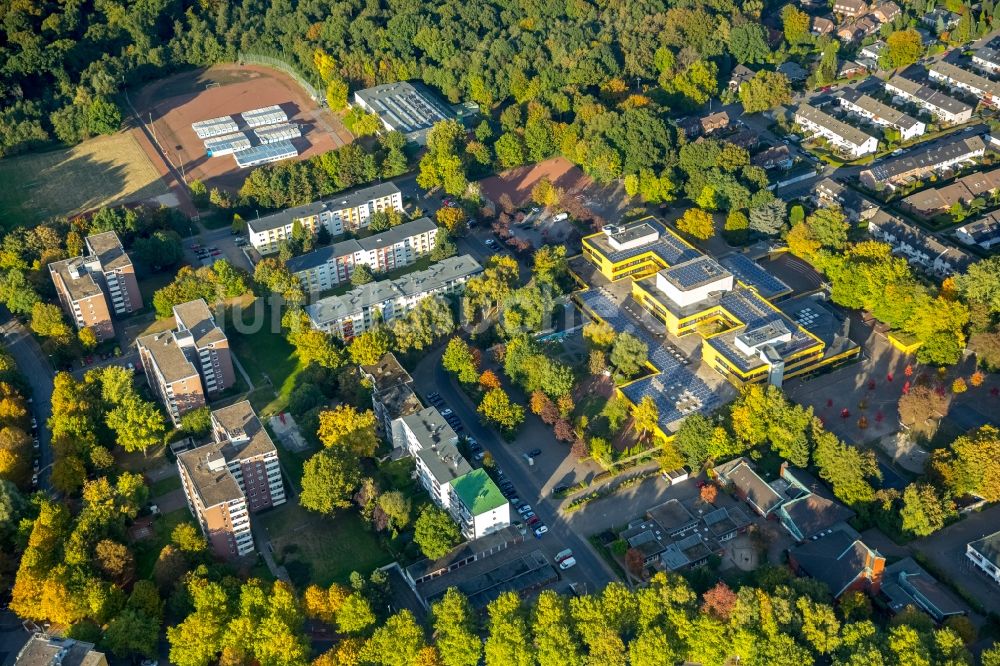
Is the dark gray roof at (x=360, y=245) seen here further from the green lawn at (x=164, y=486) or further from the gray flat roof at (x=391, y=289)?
the green lawn at (x=164, y=486)

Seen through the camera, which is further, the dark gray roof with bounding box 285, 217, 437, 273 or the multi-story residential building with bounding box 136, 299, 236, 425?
the dark gray roof with bounding box 285, 217, 437, 273

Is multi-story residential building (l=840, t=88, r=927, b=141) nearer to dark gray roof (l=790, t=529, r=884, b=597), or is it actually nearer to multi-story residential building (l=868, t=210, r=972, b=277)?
multi-story residential building (l=868, t=210, r=972, b=277)

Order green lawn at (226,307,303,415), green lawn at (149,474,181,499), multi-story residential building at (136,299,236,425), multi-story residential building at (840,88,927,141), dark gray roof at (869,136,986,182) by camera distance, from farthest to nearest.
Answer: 1. multi-story residential building at (840,88,927,141)
2. dark gray roof at (869,136,986,182)
3. green lawn at (226,307,303,415)
4. multi-story residential building at (136,299,236,425)
5. green lawn at (149,474,181,499)

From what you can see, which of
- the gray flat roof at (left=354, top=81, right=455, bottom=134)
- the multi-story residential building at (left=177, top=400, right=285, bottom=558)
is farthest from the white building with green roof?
the gray flat roof at (left=354, top=81, right=455, bottom=134)

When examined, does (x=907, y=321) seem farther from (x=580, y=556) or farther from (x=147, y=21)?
(x=147, y=21)

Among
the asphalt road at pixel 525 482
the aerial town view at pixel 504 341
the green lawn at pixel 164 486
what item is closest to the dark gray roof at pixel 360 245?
the aerial town view at pixel 504 341

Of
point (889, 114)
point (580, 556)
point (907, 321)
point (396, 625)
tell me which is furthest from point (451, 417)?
point (889, 114)
